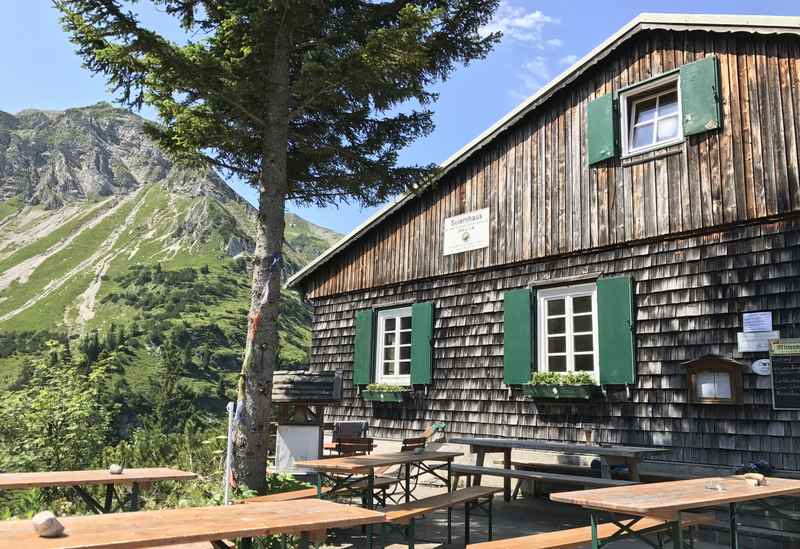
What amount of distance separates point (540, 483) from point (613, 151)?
16.1ft

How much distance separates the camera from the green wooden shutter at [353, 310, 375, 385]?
12555mm

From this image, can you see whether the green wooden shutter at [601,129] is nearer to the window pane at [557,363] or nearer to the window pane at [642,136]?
the window pane at [642,136]

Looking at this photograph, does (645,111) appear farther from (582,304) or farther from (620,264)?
(582,304)

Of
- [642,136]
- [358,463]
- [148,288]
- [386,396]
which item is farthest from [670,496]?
[148,288]

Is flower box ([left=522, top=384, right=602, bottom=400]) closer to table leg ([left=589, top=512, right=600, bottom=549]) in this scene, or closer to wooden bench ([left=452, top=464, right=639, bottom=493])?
wooden bench ([left=452, top=464, right=639, bottom=493])

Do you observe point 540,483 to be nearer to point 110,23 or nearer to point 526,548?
point 526,548

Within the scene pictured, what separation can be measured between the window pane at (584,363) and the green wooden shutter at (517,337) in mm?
716

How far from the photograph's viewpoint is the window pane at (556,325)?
9.72 m

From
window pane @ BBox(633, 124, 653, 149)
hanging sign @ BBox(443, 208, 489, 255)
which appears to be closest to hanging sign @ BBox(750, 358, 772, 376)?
window pane @ BBox(633, 124, 653, 149)

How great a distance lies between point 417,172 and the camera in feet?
29.6

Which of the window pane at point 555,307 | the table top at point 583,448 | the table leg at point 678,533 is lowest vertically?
the table leg at point 678,533

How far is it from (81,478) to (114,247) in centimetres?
12046

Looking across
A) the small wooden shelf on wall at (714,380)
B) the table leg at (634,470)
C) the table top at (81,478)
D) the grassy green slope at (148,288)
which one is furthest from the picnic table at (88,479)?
the grassy green slope at (148,288)

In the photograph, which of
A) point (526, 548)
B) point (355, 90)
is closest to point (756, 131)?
point (355, 90)
